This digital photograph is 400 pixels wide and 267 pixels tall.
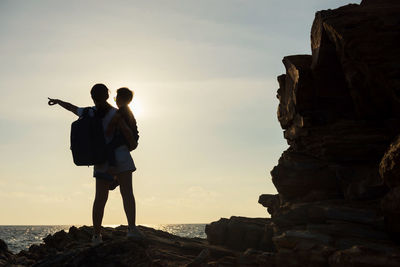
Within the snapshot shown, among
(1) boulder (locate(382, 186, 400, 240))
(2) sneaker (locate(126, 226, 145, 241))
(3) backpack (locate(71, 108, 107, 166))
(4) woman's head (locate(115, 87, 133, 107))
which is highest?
(4) woman's head (locate(115, 87, 133, 107))

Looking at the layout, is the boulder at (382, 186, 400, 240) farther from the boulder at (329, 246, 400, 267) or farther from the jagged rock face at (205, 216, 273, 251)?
the jagged rock face at (205, 216, 273, 251)

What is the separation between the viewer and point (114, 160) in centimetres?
859

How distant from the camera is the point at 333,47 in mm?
14227

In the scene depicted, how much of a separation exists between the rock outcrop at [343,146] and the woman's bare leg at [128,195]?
439 centimetres

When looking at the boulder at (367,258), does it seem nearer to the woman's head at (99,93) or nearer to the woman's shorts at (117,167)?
the woman's shorts at (117,167)

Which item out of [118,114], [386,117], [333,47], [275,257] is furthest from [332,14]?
[118,114]

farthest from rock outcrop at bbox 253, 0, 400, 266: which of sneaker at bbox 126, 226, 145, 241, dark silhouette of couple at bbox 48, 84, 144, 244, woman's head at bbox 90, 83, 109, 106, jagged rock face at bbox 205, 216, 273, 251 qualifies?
woman's head at bbox 90, 83, 109, 106

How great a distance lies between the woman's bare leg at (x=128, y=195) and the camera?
870 centimetres

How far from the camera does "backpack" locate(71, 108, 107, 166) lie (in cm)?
850

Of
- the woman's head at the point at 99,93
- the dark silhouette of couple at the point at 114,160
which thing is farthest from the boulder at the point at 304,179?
the woman's head at the point at 99,93

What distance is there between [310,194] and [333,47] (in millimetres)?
4711

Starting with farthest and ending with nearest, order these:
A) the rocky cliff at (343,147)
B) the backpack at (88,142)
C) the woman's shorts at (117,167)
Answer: the rocky cliff at (343,147), the woman's shorts at (117,167), the backpack at (88,142)

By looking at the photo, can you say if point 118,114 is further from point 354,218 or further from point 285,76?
point 285,76

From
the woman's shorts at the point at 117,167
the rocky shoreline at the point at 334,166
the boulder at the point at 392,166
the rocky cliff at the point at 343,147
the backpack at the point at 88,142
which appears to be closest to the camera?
the backpack at the point at 88,142
